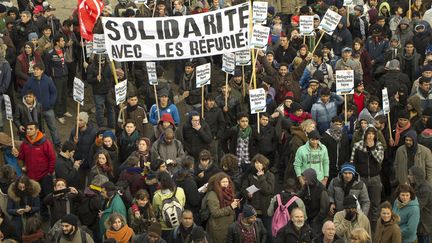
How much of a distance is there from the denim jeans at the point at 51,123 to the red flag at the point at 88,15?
191 centimetres

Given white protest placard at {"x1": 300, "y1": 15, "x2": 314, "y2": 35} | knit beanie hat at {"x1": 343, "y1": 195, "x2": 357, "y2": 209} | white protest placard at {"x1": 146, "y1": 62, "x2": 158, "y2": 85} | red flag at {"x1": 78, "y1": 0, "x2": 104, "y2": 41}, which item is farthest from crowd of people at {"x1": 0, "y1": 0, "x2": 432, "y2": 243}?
red flag at {"x1": 78, "y1": 0, "x2": 104, "y2": 41}

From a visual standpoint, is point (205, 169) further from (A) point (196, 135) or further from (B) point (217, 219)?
(A) point (196, 135)

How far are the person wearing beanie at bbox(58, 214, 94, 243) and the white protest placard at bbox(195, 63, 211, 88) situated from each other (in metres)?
5.12

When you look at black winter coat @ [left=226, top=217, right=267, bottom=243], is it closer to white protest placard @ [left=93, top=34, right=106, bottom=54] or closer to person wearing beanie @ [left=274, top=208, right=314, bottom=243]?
person wearing beanie @ [left=274, top=208, right=314, bottom=243]

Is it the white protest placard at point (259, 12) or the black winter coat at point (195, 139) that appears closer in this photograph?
the black winter coat at point (195, 139)

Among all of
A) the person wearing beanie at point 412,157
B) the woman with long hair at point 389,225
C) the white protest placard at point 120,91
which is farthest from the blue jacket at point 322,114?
the woman with long hair at point 389,225

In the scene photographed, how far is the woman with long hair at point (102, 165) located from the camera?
14.8m

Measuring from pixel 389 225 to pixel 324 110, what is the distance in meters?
3.94

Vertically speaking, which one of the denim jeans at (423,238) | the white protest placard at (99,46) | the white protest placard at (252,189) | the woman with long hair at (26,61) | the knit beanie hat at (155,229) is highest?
the white protest placard at (99,46)

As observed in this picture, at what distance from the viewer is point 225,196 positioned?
14.0 m

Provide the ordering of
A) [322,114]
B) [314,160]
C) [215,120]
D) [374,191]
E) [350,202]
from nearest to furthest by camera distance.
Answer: [350,202]
[314,160]
[374,191]
[322,114]
[215,120]

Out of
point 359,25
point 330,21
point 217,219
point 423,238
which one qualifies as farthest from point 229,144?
point 359,25

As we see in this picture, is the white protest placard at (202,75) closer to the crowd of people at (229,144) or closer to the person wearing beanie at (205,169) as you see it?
the crowd of people at (229,144)

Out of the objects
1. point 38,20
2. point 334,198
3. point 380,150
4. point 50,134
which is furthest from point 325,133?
point 38,20
